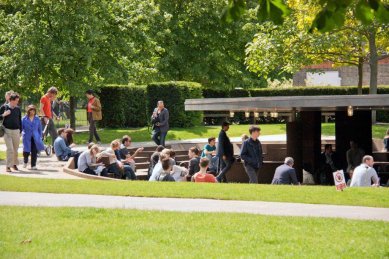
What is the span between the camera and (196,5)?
4738cm

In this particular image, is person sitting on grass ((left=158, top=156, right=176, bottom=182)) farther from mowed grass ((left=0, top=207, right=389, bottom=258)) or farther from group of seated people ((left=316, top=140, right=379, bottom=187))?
mowed grass ((left=0, top=207, right=389, bottom=258))

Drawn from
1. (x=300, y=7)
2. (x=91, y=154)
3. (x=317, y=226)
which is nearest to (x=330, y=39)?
(x=300, y=7)

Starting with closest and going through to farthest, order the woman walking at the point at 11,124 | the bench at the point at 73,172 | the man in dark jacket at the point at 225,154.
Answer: the bench at the point at 73,172, the woman walking at the point at 11,124, the man in dark jacket at the point at 225,154

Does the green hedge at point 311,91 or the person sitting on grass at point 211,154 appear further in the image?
the green hedge at point 311,91

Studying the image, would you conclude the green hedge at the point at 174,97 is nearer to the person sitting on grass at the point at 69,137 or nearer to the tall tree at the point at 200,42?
the tall tree at the point at 200,42

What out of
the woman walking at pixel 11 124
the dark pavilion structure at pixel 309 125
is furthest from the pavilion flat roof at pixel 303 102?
the woman walking at pixel 11 124

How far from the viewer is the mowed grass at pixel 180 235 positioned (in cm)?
1040

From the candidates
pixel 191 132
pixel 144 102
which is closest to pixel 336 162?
pixel 191 132

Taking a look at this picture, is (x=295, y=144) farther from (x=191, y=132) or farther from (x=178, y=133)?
(x=191, y=132)

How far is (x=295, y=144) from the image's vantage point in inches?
1012

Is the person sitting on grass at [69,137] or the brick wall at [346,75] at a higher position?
the brick wall at [346,75]

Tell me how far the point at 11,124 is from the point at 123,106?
17.4m

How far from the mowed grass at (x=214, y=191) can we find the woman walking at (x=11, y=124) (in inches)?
109

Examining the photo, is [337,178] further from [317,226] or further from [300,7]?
[300,7]
